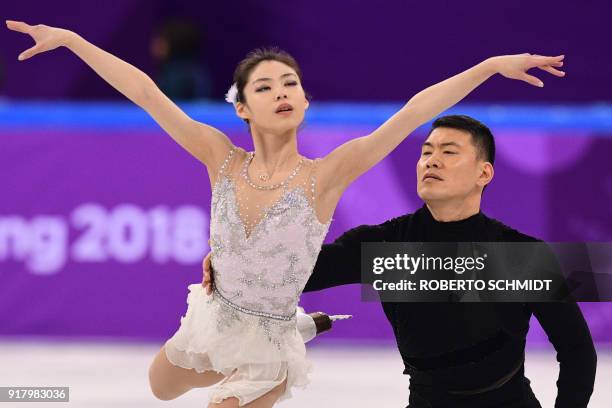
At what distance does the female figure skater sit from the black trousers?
1.63 feet

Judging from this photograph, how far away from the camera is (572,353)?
335 centimetres

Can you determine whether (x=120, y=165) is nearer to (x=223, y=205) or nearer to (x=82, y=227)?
(x=82, y=227)

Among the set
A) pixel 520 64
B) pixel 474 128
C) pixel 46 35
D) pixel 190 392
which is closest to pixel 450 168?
pixel 474 128

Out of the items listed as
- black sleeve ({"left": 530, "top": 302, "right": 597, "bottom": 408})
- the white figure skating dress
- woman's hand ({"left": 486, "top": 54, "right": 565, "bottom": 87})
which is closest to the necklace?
the white figure skating dress

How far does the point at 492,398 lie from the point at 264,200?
1020 mm

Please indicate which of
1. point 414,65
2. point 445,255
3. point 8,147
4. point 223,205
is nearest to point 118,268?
point 8,147

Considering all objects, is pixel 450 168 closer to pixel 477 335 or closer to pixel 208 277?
pixel 477 335

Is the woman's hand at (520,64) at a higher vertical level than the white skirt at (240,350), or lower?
higher

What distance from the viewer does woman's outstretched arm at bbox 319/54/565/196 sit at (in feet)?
12.0

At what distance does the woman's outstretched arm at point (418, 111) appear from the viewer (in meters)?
3.65

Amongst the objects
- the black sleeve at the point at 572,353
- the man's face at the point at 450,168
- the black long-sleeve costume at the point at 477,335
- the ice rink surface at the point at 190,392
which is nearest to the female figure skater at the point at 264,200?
the man's face at the point at 450,168

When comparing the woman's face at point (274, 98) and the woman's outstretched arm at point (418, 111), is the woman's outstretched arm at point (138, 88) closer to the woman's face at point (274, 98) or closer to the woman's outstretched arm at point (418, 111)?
the woman's face at point (274, 98)

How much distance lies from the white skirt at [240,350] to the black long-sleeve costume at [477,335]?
15.0 inches

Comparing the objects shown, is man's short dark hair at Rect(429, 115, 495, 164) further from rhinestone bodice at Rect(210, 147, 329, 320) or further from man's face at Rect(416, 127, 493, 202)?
rhinestone bodice at Rect(210, 147, 329, 320)
